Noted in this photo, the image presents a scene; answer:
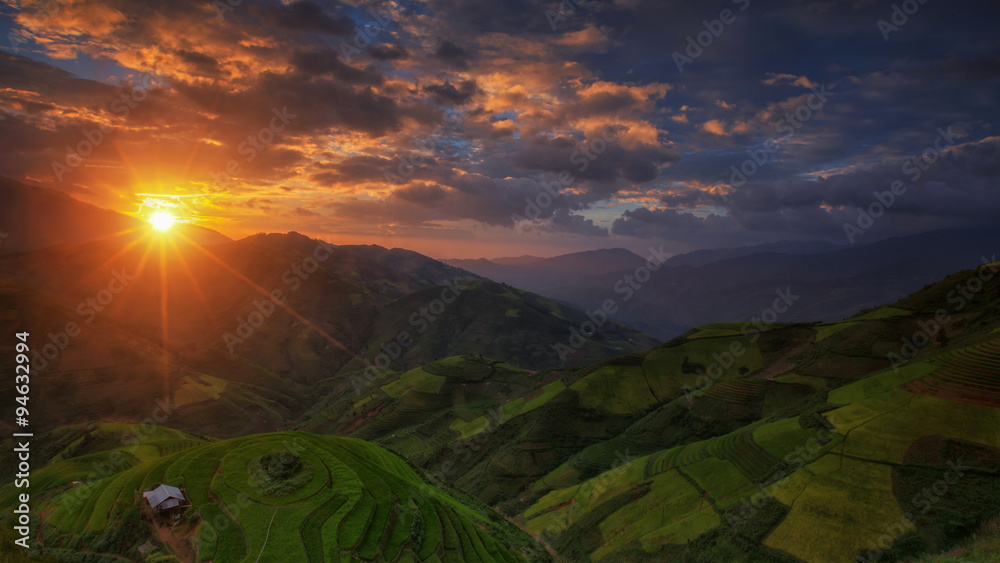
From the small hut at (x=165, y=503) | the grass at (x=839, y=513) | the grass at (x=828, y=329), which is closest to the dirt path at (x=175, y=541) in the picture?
the small hut at (x=165, y=503)

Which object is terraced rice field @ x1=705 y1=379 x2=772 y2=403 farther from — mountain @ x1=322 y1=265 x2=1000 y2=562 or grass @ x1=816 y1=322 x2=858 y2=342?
grass @ x1=816 y1=322 x2=858 y2=342

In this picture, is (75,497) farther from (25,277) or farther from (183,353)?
(25,277)

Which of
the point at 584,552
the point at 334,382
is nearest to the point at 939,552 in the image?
the point at 584,552

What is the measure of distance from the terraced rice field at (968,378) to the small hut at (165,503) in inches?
2180

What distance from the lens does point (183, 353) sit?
15900cm

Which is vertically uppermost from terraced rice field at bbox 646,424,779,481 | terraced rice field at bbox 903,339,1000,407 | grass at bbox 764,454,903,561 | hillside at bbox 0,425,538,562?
terraced rice field at bbox 903,339,1000,407

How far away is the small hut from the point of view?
74.6ft

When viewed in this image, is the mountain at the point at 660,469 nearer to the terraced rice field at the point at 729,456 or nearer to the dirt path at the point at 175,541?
the dirt path at the point at 175,541

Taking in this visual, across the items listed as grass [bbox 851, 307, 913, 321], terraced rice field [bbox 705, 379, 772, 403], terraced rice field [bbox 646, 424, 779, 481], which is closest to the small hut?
terraced rice field [bbox 646, 424, 779, 481]

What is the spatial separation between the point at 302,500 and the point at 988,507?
41963mm

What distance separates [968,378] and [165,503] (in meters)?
59.3

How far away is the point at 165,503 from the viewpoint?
2284 centimetres

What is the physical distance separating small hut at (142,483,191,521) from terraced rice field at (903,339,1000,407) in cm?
5538

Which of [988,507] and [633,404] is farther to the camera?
[633,404]
